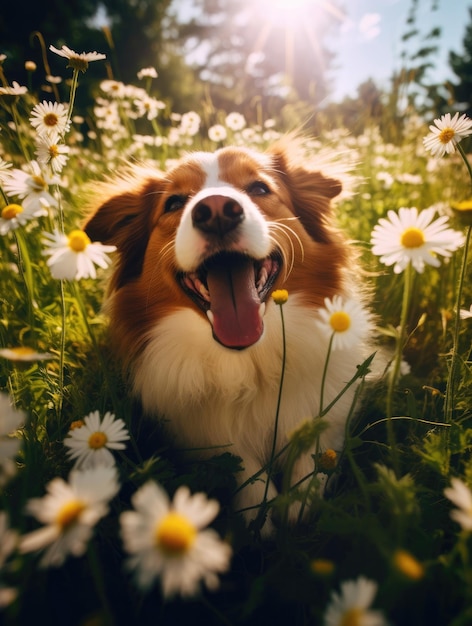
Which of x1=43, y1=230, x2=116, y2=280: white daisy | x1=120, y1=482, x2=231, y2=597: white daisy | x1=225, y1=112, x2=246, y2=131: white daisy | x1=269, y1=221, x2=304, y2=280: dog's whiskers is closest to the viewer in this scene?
x1=120, y1=482, x2=231, y2=597: white daisy

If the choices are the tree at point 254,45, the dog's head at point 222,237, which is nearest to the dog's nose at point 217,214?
the dog's head at point 222,237

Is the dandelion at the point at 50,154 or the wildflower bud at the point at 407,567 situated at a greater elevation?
the dandelion at the point at 50,154

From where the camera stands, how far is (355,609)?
0.73 m

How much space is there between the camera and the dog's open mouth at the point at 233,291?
1979mm

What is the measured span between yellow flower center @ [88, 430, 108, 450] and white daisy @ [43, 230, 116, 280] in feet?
1.55

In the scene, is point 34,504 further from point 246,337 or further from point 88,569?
point 246,337

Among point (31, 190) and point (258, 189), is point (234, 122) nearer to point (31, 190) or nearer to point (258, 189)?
point (258, 189)

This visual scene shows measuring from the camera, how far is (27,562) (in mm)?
962

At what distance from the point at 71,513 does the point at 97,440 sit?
56 centimetres

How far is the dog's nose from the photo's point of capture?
1.93 meters

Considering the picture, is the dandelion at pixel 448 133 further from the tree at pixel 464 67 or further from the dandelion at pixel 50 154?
the tree at pixel 464 67

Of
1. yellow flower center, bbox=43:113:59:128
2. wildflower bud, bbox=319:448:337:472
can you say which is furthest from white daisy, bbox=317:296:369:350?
yellow flower center, bbox=43:113:59:128

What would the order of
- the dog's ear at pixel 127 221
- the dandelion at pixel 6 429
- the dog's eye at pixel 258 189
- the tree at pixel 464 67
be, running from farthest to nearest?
the tree at pixel 464 67 < the dog's ear at pixel 127 221 < the dog's eye at pixel 258 189 < the dandelion at pixel 6 429

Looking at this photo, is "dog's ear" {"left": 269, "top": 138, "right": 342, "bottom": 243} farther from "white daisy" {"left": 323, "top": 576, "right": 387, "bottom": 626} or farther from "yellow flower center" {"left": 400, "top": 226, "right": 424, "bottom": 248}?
"white daisy" {"left": 323, "top": 576, "right": 387, "bottom": 626}
